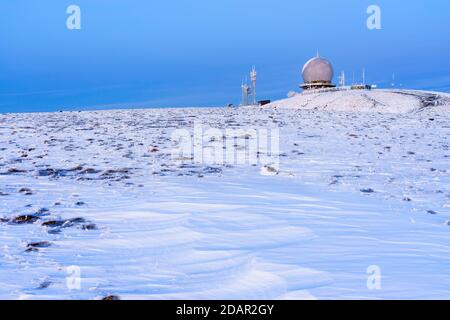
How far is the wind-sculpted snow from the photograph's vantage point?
13.2 ft

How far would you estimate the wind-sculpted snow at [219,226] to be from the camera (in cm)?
402

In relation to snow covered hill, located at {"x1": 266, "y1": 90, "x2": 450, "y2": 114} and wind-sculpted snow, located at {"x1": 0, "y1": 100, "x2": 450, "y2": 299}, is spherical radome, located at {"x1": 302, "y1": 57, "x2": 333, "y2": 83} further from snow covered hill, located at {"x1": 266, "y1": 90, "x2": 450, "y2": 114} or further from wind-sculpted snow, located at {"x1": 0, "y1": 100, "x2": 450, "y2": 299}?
wind-sculpted snow, located at {"x1": 0, "y1": 100, "x2": 450, "y2": 299}

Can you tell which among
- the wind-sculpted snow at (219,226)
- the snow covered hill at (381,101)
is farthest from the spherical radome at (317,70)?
the wind-sculpted snow at (219,226)

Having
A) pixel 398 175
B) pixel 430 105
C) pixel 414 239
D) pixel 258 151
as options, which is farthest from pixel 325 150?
pixel 430 105

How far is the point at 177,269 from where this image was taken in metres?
4.41

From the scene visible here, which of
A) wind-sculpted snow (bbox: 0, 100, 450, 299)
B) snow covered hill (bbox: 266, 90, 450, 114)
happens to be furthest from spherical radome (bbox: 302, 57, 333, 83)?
wind-sculpted snow (bbox: 0, 100, 450, 299)

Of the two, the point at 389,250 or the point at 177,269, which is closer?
the point at 177,269

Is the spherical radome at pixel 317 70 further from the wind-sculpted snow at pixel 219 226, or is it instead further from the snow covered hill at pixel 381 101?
the wind-sculpted snow at pixel 219 226

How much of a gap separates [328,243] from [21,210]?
189 inches

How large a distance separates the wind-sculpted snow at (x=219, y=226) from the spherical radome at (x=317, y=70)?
167ft

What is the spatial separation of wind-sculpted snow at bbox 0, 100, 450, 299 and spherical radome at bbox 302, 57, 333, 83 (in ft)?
167

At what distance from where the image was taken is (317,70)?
60969 mm

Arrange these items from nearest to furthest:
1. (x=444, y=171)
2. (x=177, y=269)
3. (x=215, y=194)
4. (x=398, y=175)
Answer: (x=177, y=269), (x=215, y=194), (x=398, y=175), (x=444, y=171)
